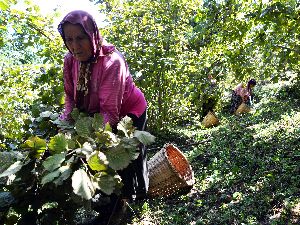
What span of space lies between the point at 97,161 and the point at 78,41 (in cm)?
102

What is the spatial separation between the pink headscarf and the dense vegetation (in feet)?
1.86

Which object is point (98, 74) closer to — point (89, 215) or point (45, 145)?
point (45, 145)

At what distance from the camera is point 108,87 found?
2096 millimetres

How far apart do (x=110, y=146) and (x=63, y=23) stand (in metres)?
1.01

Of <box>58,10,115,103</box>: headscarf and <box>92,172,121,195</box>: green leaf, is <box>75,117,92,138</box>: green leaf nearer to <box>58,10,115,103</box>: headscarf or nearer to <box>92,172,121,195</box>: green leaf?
<box>92,172,121,195</box>: green leaf

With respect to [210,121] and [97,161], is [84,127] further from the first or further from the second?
[210,121]

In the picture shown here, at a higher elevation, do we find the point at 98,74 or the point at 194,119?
the point at 98,74

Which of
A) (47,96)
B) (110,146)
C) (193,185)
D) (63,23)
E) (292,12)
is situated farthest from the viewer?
(193,185)

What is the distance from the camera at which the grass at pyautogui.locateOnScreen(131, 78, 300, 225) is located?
2735 mm

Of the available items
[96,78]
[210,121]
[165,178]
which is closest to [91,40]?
[96,78]

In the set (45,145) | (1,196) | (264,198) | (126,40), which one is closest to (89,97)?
(45,145)

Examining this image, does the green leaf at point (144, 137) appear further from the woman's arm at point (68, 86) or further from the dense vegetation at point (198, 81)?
the woman's arm at point (68, 86)

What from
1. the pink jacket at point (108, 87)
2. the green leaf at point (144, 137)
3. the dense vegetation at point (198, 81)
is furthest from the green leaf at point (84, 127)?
the pink jacket at point (108, 87)

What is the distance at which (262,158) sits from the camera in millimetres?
3898
